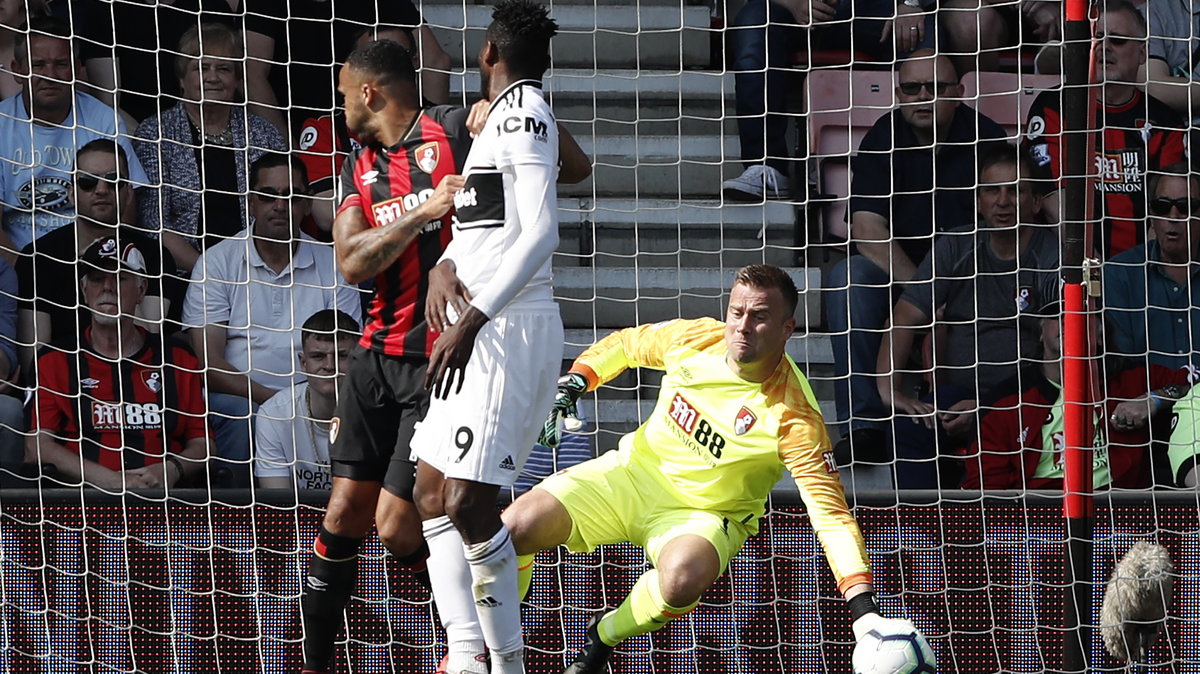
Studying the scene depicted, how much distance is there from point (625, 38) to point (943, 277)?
6.34 feet

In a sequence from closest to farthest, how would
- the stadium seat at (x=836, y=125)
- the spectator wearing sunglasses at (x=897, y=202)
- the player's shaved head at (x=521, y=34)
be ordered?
the player's shaved head at (x=521, y=34) → the spectator wearing sunglasses at (x=897, y=202) → the stadium seat at (x=836, y=125)

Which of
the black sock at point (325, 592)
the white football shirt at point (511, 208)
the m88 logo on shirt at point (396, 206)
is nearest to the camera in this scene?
the white football shirt at point (511, 208)

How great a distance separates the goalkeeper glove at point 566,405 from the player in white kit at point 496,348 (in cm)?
69

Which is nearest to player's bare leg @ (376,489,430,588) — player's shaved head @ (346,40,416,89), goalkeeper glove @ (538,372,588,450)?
goalkeeper glove @ (538,372,588,450)

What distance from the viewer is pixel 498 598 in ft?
13.5

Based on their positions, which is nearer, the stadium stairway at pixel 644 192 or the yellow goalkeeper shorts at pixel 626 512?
the yellow goalkeeper shorts at pixel 626 512

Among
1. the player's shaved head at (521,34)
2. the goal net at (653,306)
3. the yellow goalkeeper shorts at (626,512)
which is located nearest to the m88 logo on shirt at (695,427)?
the yellow goalkeeper shorts at (626,512)

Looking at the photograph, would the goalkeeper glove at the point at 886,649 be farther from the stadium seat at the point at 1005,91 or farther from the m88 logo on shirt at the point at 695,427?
the stadium seat at the point at 1005,91

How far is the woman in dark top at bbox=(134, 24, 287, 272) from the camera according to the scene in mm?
6574

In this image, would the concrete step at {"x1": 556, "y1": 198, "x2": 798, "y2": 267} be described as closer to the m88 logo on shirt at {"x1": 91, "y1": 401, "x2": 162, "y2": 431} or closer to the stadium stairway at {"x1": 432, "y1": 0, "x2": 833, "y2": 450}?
the stadium stairway at {"x1": 432, "y1": 0, "x2": 833, "y2": 450}

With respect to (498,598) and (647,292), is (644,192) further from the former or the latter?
(498,598)

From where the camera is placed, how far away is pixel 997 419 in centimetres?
649

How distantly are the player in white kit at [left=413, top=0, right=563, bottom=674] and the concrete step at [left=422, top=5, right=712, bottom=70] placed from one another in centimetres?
314

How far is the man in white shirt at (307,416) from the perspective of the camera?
619cm
